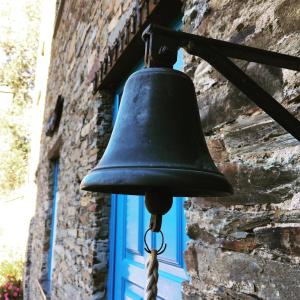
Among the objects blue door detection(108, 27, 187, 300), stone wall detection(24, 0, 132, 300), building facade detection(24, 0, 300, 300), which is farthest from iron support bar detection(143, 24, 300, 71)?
stone wall detection(24, 0, 132, 300)

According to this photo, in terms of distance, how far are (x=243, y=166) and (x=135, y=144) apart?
18.0 inches

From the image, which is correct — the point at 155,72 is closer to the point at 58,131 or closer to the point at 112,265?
the point at 112,265

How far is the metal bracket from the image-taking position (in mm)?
793

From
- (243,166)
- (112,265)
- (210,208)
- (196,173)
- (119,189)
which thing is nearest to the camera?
(196,173)

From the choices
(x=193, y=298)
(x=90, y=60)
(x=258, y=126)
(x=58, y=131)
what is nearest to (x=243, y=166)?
(x=258, y=126)

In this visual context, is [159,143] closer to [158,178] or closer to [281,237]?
[158,178]

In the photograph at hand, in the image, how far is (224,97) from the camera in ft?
4.12

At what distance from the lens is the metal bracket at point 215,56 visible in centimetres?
79

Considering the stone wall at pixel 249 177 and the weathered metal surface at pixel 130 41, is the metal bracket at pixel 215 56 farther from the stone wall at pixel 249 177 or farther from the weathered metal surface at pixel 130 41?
the weathered metal surface at pixel 130 41

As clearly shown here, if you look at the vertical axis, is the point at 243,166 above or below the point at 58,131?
below

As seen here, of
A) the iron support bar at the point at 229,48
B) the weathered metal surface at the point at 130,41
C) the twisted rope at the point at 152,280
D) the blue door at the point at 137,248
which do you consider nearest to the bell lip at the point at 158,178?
the twisted rope at the point at 152,280

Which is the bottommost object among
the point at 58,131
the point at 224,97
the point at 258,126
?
the point at 258,126

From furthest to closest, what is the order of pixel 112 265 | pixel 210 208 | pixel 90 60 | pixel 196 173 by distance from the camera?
pixel 90 60 → pixel 112 265 → pixel 210 208 → pixel 196 173

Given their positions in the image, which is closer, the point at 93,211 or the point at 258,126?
the point at 258,126
